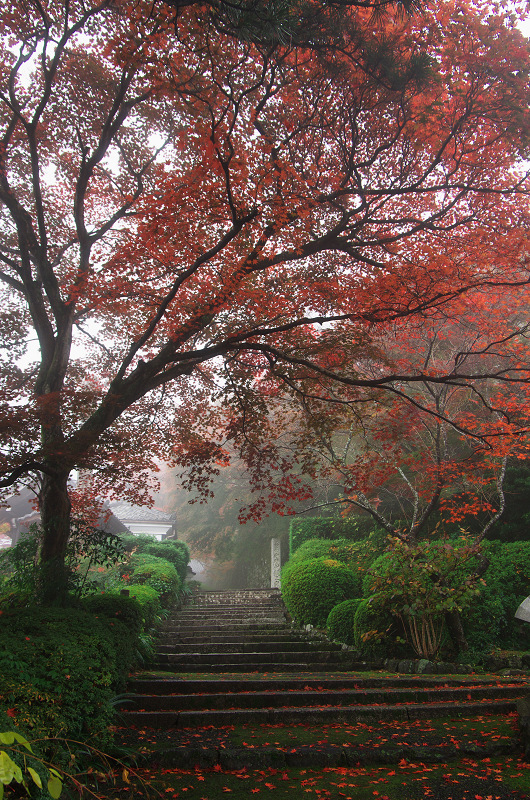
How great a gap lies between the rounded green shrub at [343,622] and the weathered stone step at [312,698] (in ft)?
10.8

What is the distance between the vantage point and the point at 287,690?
19.9 feet

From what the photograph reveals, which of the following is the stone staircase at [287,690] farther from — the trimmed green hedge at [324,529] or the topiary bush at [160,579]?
the trimmed green hedge at [324,529]

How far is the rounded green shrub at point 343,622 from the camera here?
8750 mm

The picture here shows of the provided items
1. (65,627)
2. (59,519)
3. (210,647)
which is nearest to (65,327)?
(59,519)

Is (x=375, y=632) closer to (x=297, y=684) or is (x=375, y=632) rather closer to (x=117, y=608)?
(x=297, y=684)

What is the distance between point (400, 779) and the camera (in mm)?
3479

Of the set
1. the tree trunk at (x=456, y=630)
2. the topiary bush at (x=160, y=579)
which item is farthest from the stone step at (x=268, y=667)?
the topiary bush at (x=160, y=579)

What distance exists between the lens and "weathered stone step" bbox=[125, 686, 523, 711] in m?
5.39

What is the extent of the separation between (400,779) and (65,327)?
7.77 m

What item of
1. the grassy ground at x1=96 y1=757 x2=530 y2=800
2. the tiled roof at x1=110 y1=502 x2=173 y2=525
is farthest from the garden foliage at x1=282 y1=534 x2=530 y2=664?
the tiled roof at x1=110 y1=502 x2=173 y2=525

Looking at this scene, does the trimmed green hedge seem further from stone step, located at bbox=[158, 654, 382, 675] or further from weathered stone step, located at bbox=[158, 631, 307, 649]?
stone step, located at bbox=[158, 654, 382, 675]

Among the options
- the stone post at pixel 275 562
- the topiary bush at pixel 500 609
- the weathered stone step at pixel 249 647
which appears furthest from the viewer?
the stone post at pixel 275 562

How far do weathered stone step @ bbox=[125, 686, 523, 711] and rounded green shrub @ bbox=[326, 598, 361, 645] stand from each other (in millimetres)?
3287

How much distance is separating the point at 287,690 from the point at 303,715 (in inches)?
47.7
